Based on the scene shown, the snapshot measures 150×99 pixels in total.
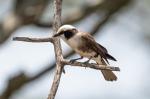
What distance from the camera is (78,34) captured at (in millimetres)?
1245

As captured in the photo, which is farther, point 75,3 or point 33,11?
point 75,3

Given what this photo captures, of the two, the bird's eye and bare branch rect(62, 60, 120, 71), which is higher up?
the bird's eye

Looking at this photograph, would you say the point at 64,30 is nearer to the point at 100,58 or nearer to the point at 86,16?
the point at 100,58

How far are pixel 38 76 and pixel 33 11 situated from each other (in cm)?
46

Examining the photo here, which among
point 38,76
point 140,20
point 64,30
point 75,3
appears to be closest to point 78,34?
point 64,30

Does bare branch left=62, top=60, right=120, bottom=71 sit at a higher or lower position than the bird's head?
lower

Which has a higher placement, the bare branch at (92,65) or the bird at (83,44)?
the bird at (83,44)

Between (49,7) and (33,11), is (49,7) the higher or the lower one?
the higher one

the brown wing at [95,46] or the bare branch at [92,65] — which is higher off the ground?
the brown wing at [95,46]

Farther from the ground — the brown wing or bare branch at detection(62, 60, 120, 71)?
the brown wing

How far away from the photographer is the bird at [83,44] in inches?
47.1

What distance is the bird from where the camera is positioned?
47.1 inches

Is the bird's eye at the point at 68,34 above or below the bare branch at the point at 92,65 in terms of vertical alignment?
above

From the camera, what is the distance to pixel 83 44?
1259 mm
